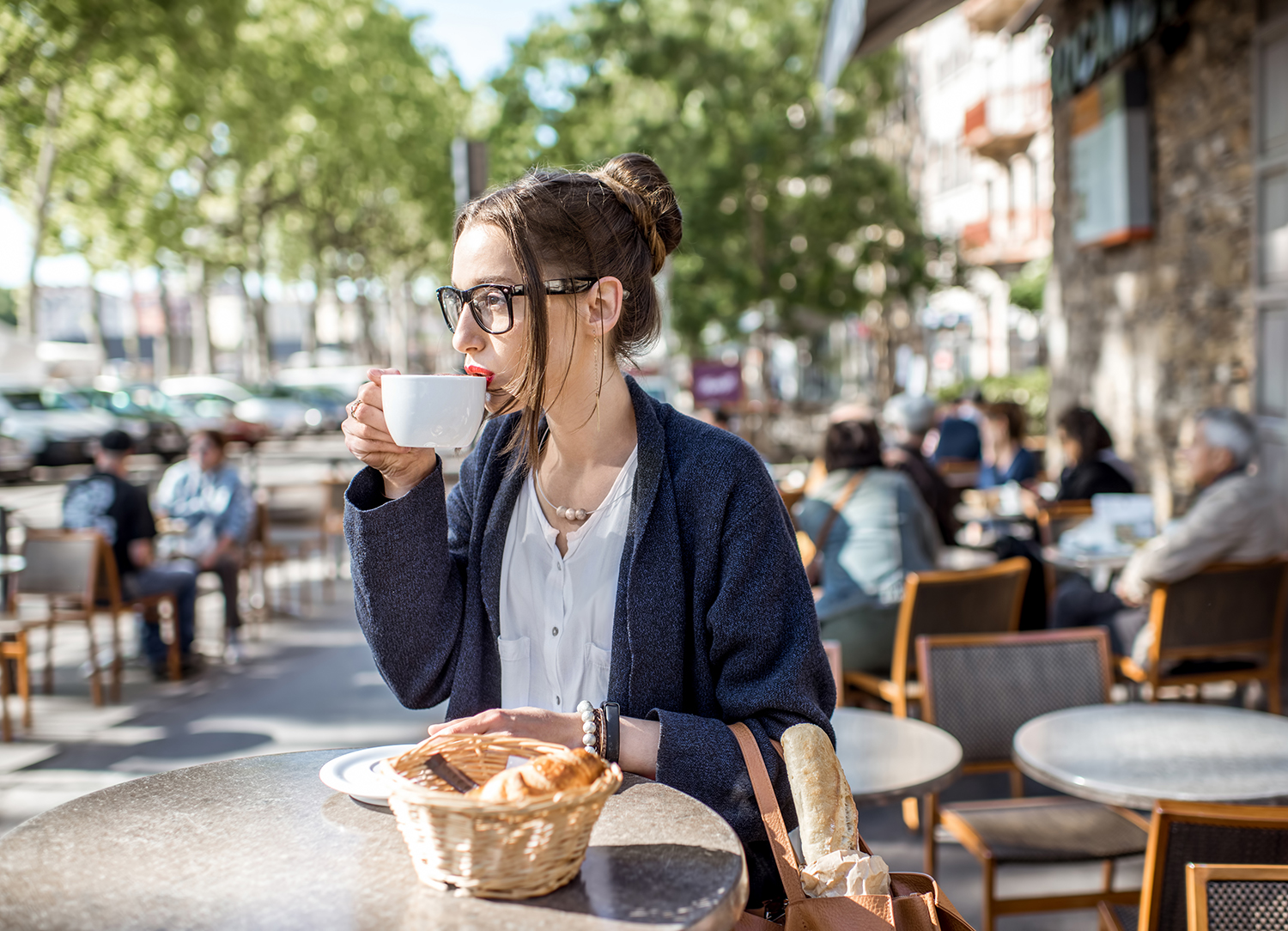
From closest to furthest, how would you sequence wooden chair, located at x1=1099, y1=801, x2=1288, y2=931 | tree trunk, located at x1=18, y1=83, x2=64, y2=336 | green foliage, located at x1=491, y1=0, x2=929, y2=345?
1. wooden chair, located at x1=1099, y1=801, x2=1288, y2=931
2. green foliage, located at x1=491, y1=0, x2=929, y2=345
3. tree trunk, located at x1=18, y1=83, x2=64, y2=336

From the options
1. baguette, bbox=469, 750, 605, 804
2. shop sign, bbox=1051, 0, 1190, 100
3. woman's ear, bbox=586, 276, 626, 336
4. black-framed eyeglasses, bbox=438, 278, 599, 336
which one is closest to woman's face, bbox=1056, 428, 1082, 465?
shop sign, bbox=1051, 0, 1190, 100

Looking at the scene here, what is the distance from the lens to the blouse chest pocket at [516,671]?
1895 millimetres

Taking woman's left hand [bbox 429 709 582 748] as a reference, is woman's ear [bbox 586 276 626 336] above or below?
above

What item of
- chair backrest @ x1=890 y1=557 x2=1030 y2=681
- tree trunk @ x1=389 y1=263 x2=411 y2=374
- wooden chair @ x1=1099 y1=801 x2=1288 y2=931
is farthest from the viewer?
tree trunk @ x1=389 y1=263 x2=411 y2=374

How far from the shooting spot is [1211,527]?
17.1ft

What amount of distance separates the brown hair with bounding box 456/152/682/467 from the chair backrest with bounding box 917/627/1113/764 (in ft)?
7.72

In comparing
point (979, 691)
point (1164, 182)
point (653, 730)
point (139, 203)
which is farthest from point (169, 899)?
point (139, 203)

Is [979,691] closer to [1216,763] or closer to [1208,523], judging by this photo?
[1216,763]

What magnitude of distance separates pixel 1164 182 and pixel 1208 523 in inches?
203

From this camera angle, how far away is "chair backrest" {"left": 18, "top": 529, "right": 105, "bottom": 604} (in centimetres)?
684

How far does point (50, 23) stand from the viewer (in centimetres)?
1498

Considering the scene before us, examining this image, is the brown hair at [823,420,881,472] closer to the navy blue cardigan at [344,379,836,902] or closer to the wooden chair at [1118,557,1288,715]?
the wooden chair at [1118,557,1288,715]

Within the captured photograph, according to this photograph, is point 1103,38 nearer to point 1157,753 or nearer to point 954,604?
point 954,604

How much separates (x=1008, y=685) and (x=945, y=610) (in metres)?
0.97
